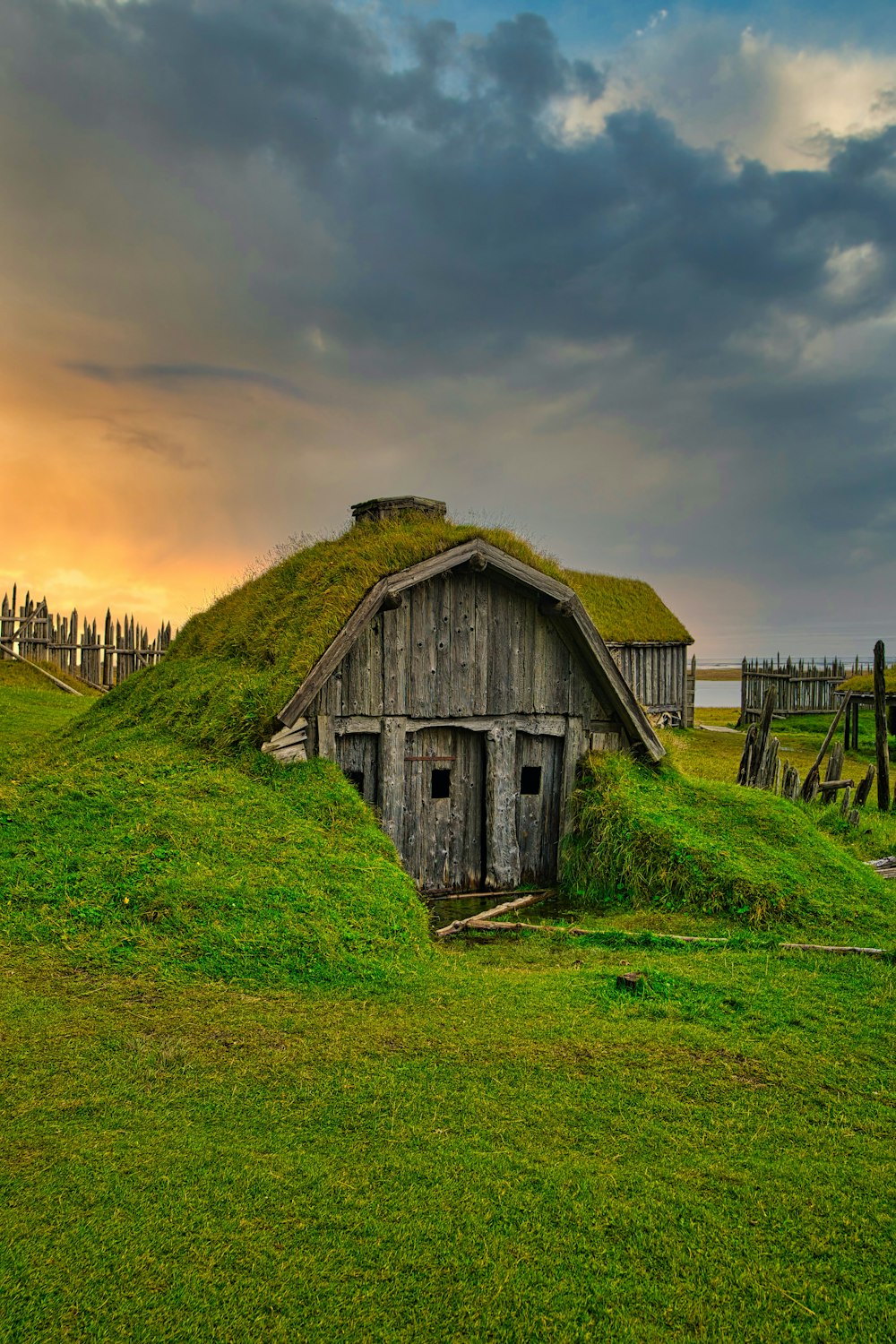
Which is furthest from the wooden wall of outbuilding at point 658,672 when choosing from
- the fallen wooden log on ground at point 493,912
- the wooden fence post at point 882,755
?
the fallen wooden log on ground at point 493,912

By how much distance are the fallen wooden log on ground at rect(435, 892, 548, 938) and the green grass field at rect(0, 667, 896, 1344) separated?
355mm

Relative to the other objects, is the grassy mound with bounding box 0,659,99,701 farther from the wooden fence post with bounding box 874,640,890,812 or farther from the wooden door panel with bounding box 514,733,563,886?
the wooden fence post with bounding box 874,640,890,812

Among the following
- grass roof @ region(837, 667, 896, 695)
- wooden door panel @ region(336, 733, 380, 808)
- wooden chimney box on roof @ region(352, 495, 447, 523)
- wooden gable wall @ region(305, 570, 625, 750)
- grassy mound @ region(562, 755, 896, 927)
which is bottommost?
grassy mound @ region(562, 755, 896, 927)

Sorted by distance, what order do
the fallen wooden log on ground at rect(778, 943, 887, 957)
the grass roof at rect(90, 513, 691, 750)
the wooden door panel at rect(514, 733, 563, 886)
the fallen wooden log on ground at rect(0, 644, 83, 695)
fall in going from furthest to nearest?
the fallen wooden log on ground at rect(0, 644, 83, 695)
the wooden door panel at rect(514, 733, 563, 886)
the grass roof at rect(90, 513, 691, 750)
the fallen wooden log on ground at rect(778, 943, 887, 957)

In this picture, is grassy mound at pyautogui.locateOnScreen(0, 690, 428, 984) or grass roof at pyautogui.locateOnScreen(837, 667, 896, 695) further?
grass roof at pyautogui.locateOnScreen(837, 667, 896, 695)

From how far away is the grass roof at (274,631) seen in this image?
12148mm

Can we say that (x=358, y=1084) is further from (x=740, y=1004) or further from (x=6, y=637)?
(x=6, y=637)

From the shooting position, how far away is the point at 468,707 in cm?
1329

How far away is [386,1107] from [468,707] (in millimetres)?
8050

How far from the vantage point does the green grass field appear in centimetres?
404

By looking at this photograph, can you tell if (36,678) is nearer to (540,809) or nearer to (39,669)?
(39,669)

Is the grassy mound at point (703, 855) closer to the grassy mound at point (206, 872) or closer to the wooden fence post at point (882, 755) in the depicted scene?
the grassy mound at point (206, 872)

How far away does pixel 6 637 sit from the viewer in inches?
1323

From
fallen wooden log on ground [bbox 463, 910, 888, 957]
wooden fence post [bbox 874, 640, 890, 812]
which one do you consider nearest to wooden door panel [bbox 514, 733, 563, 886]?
fallen wooden log on ground [bbox 463, 910, 888, 957]
